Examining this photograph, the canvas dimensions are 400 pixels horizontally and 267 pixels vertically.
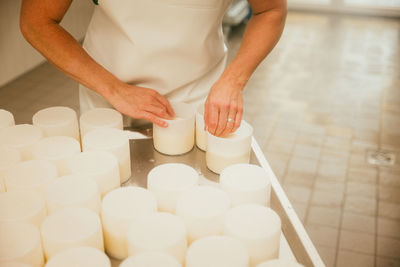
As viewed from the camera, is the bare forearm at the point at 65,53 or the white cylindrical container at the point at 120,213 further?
the bare forearm at the point at 65,53

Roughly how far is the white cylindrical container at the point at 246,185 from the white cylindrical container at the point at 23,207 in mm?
435

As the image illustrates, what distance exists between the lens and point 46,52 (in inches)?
54.2

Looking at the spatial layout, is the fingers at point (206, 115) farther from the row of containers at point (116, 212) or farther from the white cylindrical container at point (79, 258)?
the white cylindrical container at point (79, 258)

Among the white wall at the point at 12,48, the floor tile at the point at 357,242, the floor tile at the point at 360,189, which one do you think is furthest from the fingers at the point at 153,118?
the white wall at the point at 12,48

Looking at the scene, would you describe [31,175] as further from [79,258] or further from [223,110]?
[223,110]

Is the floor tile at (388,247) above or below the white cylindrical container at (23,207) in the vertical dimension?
below

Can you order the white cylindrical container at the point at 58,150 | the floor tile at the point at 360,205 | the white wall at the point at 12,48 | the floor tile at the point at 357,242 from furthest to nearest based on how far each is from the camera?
1. the white wall at the point at 12,48
2. the floor tile at the point at 360,205
3. the floor tile at the point at 357,242
4. the white cylindrical container at the point at 58,150

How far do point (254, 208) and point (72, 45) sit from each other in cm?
77

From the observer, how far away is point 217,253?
0.89m

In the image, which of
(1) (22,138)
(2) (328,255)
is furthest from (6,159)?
(2) (328,255)

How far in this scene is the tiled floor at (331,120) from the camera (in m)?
2.62

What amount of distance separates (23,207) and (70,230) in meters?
0.15

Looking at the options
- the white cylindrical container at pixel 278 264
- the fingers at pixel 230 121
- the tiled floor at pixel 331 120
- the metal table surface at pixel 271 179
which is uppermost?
the fingers at pixel 230 121

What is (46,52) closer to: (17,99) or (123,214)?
(123,214)
